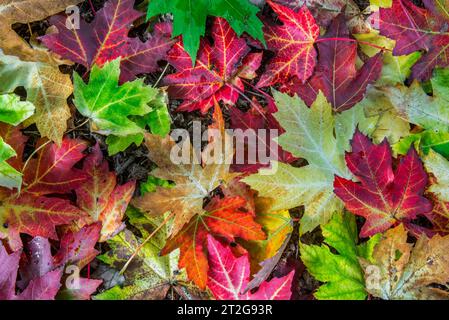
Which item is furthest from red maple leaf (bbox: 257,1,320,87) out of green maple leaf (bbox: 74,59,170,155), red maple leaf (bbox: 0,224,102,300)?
red maple leaf (bbox: 0,224,102,300)

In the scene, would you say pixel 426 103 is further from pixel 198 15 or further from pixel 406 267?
pixel 198 15

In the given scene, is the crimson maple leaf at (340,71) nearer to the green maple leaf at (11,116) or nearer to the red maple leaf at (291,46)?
the red maple leaf at (291,46)

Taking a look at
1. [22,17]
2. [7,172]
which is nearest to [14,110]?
[7,172]

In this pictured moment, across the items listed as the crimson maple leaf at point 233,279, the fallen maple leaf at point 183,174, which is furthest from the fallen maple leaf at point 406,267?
the fallen maple leaf at point 183,174

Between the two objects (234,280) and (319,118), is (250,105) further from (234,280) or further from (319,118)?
(234,280)
